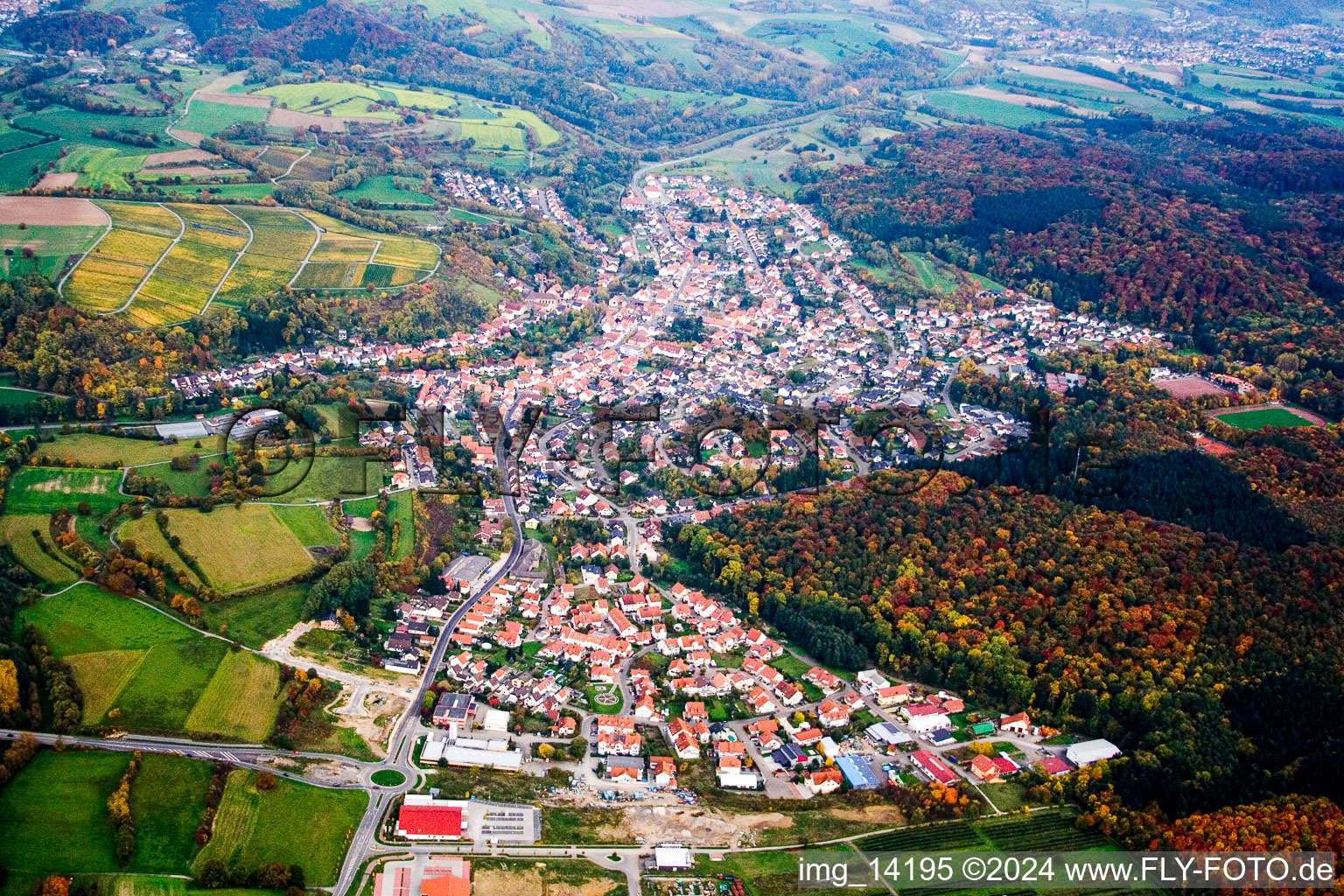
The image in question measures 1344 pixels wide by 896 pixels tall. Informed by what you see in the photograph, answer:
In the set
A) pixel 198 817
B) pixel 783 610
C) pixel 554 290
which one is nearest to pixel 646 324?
pixel 554 290

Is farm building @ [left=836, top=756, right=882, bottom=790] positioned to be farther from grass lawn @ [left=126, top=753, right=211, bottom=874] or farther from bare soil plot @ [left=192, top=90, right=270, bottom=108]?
bare soil plot @ [left=192, top=90, right=270, bottom=108]

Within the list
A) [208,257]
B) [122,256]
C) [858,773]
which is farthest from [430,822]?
[208,257]

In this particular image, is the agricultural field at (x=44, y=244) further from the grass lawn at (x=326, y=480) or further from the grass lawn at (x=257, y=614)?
the grass lawn at (x=257, y=614)

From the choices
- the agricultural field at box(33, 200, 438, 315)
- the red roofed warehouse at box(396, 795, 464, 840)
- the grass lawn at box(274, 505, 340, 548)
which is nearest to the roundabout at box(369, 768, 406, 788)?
the red roofed warehouse at box(396, 795, 464, 840)

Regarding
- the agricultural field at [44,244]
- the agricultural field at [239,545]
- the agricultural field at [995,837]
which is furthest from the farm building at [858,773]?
the agricultural field at [44,244]

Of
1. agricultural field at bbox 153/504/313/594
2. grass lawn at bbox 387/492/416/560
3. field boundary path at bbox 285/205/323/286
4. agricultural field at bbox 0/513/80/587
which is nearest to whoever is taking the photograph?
agricultural field at bbox 0/513/80/587

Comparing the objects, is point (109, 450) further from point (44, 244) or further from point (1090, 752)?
point (1090, 752)
